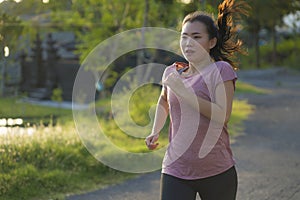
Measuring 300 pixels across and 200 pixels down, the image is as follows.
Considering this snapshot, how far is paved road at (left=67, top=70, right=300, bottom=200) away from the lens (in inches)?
249

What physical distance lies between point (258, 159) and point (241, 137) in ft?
7.26

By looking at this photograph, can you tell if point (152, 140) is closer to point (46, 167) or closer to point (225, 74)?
point (225, 74)

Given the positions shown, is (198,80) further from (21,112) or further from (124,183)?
(21,112)

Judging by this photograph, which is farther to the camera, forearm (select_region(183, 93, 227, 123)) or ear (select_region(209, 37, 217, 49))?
ear (select_region(209, 37, 217, 49))

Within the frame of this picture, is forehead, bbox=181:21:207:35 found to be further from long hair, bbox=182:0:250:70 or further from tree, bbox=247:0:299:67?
tree, bbox=247:0:299:67

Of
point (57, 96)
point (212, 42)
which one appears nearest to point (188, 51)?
point (212, 42)

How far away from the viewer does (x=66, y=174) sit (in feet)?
22.2

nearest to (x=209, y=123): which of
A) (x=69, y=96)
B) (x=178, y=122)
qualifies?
(x=178, y=122)

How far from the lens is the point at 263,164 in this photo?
7.99m

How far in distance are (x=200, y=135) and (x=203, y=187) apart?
31 centimetres

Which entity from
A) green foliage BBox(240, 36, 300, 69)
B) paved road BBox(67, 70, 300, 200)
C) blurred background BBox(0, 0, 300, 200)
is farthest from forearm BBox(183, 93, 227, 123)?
green foliage BBox(240, 36, 300, 69)

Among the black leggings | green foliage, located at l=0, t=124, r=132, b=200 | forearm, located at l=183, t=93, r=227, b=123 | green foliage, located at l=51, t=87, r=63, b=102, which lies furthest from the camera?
green foliage, located at l=51, t=87, r=63, b=102

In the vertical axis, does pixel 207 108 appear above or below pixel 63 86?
above

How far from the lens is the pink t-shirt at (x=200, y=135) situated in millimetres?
3326
